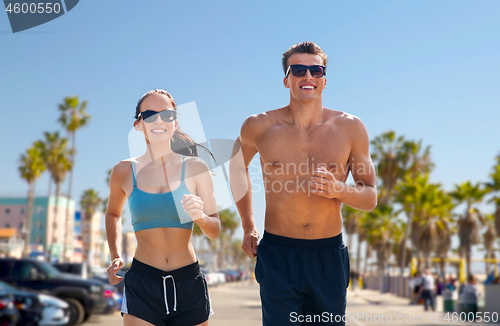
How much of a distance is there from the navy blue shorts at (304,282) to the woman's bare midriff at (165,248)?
0.55m

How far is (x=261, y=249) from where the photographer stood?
366 centimetres

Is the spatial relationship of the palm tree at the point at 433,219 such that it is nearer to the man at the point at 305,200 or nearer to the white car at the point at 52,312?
the white car at the point at 52,312

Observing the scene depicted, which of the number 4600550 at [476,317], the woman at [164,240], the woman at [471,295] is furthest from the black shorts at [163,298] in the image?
Answer: the woman at [471,295]

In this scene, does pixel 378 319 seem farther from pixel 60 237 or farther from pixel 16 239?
pixel 60 237

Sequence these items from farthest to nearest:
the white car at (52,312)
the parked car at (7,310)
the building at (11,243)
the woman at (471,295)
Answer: the building at (11,243)
the woman at (471,295)
the white car at (52,312)
the parked car at (7,310)

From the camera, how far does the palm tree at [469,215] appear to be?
45.7 metres

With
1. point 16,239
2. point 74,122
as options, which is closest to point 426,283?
point 74,122

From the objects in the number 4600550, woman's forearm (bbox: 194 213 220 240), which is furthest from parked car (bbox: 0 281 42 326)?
the number 4600550

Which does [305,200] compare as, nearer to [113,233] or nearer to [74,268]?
[113,233]

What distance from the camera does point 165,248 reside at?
3.44m

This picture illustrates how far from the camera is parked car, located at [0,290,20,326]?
1004 centimetres

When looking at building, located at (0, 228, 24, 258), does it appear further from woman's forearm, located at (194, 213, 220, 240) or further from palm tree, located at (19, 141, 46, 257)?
woman's forearm, located at (194, 213, 220, 240)

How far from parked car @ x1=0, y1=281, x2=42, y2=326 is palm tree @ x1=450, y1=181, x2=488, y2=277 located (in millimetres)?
40418

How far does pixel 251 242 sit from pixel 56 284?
11.7m
